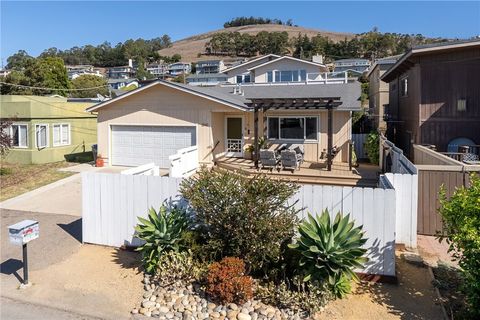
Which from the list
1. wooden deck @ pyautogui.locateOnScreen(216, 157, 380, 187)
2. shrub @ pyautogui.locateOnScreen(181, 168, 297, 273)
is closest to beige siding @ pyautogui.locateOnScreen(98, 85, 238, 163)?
wooden deck @ pyautogui.locateOnScreen(216, 157, 380, 187)

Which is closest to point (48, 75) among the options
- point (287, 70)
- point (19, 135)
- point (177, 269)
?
point (19, 135)

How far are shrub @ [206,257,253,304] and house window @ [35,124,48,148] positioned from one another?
18.9 m

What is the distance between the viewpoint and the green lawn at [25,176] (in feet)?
49.6

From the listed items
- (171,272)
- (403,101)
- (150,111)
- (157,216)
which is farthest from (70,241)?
(403,101)

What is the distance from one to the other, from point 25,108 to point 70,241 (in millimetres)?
14775

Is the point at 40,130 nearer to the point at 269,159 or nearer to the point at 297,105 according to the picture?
the point at 269,159

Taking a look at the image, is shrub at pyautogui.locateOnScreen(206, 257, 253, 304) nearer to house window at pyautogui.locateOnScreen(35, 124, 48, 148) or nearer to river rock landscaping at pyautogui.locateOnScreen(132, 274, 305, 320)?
river rock landscaping at pyautogui.locateOnScreen(132, 274, 305, 320)

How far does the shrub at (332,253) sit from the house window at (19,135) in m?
20.3

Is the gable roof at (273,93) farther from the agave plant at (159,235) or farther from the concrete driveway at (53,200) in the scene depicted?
the agave plant at (159,235)

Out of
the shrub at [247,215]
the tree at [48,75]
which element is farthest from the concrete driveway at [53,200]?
the tree at [48,75]

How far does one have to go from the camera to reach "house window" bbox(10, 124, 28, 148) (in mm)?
21075

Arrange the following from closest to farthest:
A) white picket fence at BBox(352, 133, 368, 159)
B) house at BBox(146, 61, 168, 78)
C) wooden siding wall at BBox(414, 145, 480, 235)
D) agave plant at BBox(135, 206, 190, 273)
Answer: agave plant at BBox(135, 206, 190, 273) → wooden siding wall at BBox(414, 145, 480, 235) → white picket fence at BBox(352, 133, 368, 159) → house at BBox(146, 61, 168, 78)

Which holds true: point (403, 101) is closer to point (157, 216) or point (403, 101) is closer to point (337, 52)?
point (157, 216)

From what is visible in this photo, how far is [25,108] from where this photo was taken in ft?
67.8
